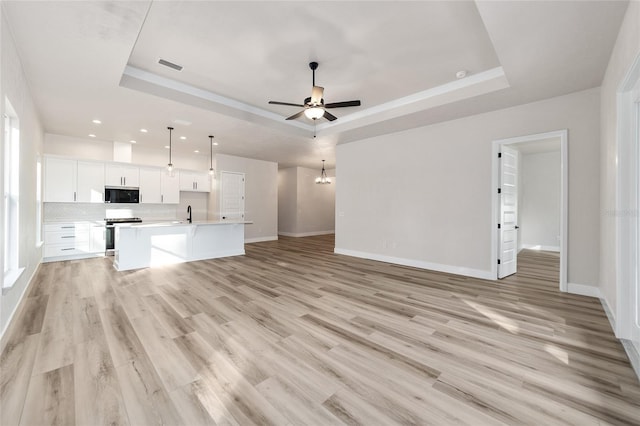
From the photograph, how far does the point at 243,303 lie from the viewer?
350cm

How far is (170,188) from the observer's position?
306 inches

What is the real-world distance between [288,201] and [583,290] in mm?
9227

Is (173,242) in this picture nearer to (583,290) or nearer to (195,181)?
(195,181)

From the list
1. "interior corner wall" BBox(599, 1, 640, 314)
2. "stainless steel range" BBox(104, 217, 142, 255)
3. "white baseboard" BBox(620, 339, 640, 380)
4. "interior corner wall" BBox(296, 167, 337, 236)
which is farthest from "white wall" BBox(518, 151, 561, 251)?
"stainless steel range" BBox(104, 217, 142, 255)

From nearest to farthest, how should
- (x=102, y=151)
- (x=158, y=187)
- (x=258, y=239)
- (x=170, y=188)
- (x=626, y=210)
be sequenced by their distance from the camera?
(x=626, y=210) → (x=102, y=151) → (x=158, y=187) → (x=170, y=188) → (x=258, y=239)

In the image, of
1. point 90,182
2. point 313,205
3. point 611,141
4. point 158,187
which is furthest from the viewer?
point 313,205

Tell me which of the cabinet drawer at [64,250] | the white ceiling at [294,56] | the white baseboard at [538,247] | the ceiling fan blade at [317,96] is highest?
the white ceiling at [294,56]

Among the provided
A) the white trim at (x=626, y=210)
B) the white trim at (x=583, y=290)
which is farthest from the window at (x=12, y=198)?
the white trim at (x=583, y=290)

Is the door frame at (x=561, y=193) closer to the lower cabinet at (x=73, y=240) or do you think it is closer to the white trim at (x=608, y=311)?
the white trim at (x=608, y=311)

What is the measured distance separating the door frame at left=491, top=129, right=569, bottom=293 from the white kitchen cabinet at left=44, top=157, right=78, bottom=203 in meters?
8.91

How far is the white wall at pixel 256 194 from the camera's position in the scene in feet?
28.5

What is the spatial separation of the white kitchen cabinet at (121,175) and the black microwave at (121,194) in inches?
4.5

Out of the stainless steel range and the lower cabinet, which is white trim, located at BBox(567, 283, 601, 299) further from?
the lower cabinet

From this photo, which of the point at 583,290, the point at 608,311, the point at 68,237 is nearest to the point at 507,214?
the point at 583,290
